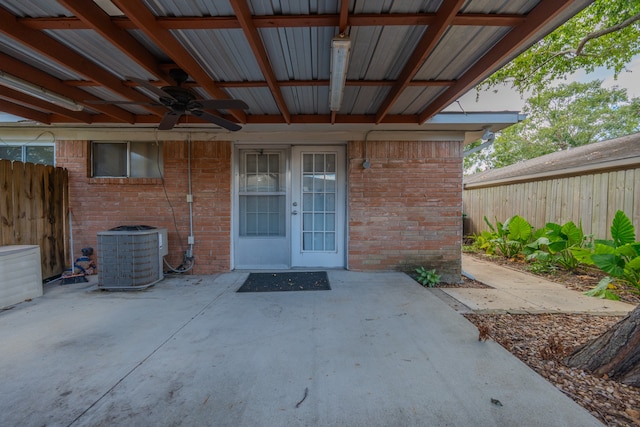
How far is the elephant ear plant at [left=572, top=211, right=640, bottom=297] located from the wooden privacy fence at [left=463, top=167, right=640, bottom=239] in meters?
0.80

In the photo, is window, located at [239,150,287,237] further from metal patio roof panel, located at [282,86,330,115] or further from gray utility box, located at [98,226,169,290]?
gray utility box, located at [98,226,169,290]

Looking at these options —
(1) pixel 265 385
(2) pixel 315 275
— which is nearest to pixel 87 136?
(2) pixel 315 275

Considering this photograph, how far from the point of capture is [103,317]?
289 centimetres

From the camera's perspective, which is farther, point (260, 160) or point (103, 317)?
point (260, 160)

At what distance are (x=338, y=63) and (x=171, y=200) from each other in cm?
374

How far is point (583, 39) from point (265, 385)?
8.30 metres

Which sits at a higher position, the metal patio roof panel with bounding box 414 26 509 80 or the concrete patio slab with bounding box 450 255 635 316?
the metal patio roof panel with bounding box 414 26 509 80

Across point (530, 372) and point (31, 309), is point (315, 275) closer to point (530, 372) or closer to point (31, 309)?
point (530, 372)

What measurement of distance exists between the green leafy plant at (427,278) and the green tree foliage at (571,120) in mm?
13358

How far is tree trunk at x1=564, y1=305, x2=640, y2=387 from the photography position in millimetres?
1807

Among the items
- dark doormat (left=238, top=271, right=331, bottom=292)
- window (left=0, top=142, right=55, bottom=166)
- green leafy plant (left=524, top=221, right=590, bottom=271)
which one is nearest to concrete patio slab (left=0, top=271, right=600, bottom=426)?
dark doormat (left=238, top=271, right=331, bottom=292)

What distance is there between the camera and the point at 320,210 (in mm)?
4883

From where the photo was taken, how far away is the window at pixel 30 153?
15.3 ft

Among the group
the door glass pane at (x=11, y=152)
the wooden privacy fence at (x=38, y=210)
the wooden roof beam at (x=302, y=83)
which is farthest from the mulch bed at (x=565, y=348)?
the door glass pane at (x=11, y=152)
